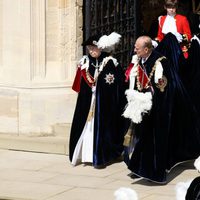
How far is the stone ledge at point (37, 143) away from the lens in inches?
452

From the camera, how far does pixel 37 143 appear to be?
1169 centimetres

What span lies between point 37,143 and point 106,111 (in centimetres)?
146

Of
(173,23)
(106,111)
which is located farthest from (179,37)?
(106,111)

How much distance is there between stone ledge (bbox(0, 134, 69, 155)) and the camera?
11.5 metres

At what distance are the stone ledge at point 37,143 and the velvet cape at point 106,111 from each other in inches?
34.4

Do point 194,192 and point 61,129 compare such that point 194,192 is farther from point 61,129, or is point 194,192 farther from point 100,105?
point 61,129

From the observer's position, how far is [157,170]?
382 inches

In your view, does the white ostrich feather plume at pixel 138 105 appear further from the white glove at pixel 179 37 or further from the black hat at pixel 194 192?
the black hat at pixel 194 192

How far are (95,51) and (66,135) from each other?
164 centimetres

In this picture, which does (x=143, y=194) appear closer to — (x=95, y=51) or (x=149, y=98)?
(x=149, y=98)

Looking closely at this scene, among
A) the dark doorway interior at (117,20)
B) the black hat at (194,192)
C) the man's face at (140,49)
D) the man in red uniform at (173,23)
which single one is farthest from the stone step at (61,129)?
the black hat at (194,192)

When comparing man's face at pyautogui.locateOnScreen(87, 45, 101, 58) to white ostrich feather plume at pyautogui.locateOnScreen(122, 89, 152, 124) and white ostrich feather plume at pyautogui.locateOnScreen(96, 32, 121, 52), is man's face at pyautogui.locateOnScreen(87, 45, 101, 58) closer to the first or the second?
white ostrich feather plume at pyautogui.locateOnScreen(96, 32, 121, 52)

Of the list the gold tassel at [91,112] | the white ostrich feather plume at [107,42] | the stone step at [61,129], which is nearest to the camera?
the white ostrich feather plume at [107,42]

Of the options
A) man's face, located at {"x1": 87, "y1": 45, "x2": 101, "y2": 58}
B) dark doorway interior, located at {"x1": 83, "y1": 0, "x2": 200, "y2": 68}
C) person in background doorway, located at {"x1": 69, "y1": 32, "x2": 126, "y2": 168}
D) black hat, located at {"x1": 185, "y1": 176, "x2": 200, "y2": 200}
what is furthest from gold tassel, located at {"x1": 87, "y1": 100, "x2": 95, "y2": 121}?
black hat, located at {"x1": 185, "y1": 176, "x2": 200, "y2": 200}
